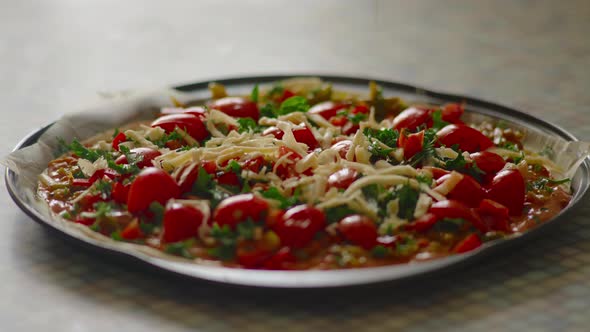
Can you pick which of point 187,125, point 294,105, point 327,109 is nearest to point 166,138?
point 187,125

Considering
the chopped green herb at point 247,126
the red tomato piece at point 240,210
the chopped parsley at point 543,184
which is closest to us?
the red tomato piece at point 240,210

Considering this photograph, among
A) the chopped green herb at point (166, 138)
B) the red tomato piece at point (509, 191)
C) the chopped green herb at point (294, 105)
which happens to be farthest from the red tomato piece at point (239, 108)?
the red tomato piece at point (509, 191)

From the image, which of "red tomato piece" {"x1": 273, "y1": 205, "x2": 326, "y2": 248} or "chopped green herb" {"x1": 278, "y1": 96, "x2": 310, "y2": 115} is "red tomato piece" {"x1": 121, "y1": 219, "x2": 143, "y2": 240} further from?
"chopped green herb" {"x1": 278, "y1": 96, "x2": 310, "y2": 115}

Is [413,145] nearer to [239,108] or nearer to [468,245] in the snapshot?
[468,245]

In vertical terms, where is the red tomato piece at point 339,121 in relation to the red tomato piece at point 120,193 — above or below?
below

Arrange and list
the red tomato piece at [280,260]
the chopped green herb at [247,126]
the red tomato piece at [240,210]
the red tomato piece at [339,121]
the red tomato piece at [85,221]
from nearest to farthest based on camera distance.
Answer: the red tomato piece at [280,260], the red tomato piece at [240,210], the red tomato piece at [85,221], the chopped green herb at [247,126], the red tomato piece at [339,121]

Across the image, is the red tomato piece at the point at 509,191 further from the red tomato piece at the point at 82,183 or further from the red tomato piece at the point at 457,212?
the red tomato piece at the point at 82,183

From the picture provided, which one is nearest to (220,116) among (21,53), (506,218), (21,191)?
(21,191)
